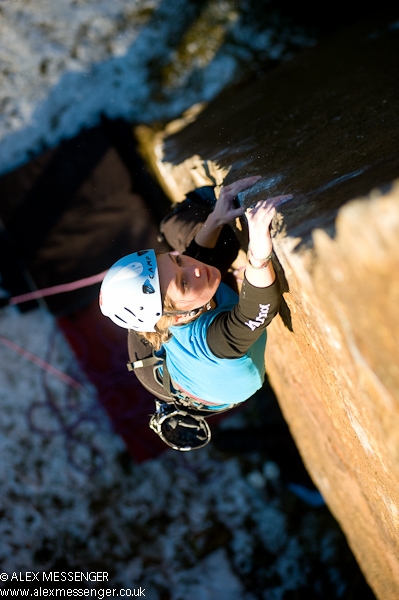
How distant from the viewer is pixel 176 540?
2938mm

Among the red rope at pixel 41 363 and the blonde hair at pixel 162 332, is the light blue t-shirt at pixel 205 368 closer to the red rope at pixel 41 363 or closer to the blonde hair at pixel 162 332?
the blonde hair at pixel 162 332

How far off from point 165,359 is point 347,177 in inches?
32.0

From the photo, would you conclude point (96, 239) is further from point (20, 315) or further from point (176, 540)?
point (176, 540)

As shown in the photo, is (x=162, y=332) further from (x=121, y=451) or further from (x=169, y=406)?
(x=121, y=451)

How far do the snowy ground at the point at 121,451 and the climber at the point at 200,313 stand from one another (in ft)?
4.86

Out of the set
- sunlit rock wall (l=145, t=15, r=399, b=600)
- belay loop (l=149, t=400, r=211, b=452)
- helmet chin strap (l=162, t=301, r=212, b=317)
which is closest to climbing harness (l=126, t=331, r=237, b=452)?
belay loop (l=149, t=400, r=211, b=452)

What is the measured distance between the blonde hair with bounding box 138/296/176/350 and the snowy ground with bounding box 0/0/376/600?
4.97 ft

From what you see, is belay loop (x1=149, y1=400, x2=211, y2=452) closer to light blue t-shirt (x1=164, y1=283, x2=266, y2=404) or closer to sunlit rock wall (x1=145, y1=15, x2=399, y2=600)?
light blue t-shirt (x1=164, y1=283, x2=266, y2=404)

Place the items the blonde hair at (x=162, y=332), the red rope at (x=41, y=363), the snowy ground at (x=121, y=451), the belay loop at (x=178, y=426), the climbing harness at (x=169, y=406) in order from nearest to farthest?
1. the blonde hair at (x=162, y=332)
2. the climbing harness at (x=169, y=406)
3. the belay loop at (x=178, y=426)
4. the snowy ground at (x=121, y=451)
5. the red rope at (x=41, y=363)

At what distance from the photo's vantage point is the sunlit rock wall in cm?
82

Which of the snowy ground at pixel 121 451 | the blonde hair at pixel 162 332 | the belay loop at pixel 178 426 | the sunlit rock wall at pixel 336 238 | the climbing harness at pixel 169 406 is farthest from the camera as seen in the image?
the snowy ground at pixel 121 451

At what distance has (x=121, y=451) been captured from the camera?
2.89 meters

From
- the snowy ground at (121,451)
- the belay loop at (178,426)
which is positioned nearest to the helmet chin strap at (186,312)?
the belay loop at (178,426)

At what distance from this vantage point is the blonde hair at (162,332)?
4.38 ft
